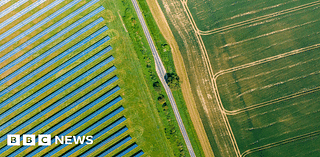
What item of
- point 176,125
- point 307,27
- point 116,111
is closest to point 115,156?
point 116,111

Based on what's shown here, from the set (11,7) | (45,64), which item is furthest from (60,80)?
(11,7)

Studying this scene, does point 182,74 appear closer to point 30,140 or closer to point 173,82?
point 173,82

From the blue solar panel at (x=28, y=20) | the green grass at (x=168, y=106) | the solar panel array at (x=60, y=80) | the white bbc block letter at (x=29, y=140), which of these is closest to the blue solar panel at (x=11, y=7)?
the solar panel array at (x=60, y=80)

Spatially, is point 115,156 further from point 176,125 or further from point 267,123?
point 267,123

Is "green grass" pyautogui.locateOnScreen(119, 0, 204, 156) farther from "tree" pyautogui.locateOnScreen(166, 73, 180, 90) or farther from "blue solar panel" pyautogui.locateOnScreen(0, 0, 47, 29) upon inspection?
"blue solar panel" pyautogui.locateOnScreen(0, 0, 47, 29)

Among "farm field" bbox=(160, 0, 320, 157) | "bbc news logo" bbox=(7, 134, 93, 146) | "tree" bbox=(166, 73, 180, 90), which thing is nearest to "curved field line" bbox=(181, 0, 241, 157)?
"farm field" bbox=(160, 0, 320, 157)

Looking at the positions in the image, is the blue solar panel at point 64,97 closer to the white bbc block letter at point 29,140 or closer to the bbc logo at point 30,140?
the bbc logo at point 30,140
